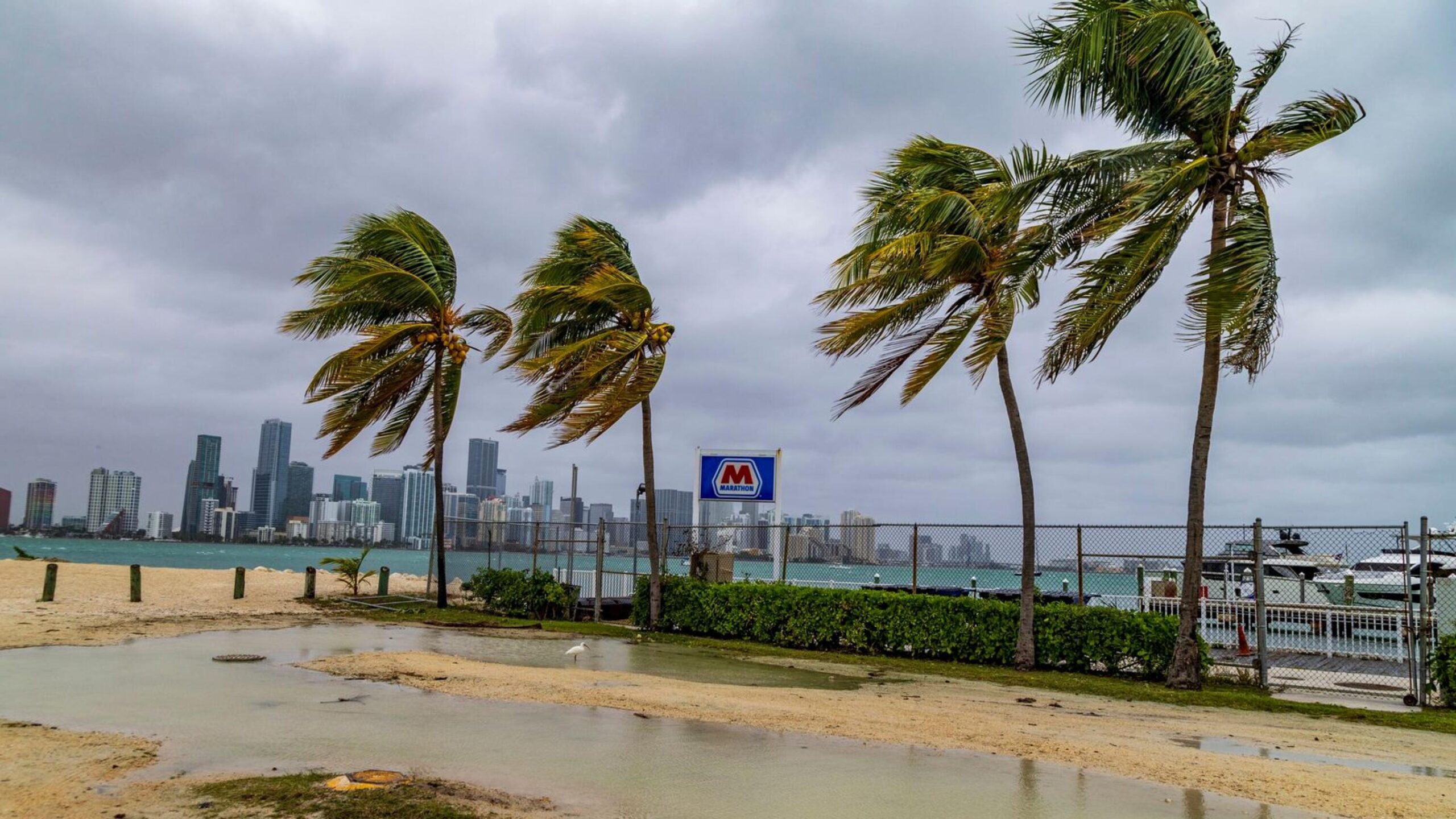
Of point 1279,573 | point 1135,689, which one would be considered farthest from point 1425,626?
point 1279,573

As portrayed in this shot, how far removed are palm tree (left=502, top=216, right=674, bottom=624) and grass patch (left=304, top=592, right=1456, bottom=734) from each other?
80.8 inches

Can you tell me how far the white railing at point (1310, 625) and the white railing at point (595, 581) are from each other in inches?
424

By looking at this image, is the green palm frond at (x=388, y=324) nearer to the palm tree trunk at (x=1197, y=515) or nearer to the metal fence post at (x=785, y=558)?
the metal fence post at (x=785, y=558)

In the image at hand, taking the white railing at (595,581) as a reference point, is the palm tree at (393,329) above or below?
above

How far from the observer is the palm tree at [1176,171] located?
1160cm

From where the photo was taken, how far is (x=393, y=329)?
21.1m

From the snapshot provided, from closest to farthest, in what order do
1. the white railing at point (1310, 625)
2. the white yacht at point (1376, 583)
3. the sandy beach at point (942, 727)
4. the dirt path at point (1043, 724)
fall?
the sandy beach at point (942, 727), the dirt path at point (1043, 724), the white railing at point (1310, 625), the white yacht at point (1376, 583)

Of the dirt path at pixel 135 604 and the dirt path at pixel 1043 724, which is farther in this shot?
the dirt path at pixel 135 604

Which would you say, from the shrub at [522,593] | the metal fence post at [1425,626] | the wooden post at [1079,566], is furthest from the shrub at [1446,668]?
the shrub at [522,593]

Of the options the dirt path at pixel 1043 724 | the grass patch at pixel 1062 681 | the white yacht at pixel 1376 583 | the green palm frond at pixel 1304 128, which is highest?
the green palm frond at pixel 1304 128

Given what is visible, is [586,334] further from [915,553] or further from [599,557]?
[915,553]

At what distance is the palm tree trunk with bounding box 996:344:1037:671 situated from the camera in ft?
46.4

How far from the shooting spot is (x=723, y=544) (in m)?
20.5

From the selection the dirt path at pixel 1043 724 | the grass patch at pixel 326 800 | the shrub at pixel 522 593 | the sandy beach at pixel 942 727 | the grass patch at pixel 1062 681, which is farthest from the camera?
the shrub at pixel 522 593
